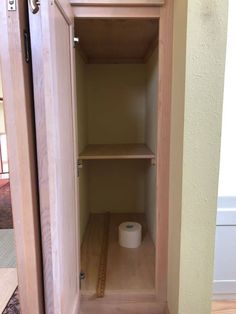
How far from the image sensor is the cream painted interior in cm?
274

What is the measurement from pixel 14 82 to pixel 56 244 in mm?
631

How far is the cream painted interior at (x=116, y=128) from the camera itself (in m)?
2.74

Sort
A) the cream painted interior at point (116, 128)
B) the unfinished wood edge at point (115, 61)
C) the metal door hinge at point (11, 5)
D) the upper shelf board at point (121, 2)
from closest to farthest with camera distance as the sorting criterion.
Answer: the metal door hinge at point (11, 5) → the upper shelf board at point (121, 2) → the unfinished wood edge at point (115, 61) → the cream painted interior at point (116, 128)

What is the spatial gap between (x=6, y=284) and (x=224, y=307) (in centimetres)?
157

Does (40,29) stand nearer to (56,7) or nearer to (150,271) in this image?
(56,7)

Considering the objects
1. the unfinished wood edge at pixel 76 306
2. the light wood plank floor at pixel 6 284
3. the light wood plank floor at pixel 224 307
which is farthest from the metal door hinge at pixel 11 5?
the light wood plank floor at pixel 224 307

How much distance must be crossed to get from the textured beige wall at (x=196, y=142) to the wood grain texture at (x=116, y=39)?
16.5 inches

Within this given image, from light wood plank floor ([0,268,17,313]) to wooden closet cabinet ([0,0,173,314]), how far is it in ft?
1.69

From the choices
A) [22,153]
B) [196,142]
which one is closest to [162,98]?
[196,142]

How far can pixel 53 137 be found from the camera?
3.01 ft

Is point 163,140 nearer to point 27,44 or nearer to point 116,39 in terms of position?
point 27,44

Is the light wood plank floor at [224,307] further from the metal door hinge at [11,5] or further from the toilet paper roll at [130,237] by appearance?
the metal door hinge at [11,5]

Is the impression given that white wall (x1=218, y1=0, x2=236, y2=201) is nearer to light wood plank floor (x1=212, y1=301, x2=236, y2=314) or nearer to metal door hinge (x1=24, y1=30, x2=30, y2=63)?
light wood plank floor (x1=212, y1=301, x2=236, y2=314)

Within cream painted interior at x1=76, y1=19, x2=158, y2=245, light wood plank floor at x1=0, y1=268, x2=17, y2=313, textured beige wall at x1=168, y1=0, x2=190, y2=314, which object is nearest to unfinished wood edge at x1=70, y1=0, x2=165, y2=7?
textured beige wall at x1=168, y1=0, x2=190, y2=314
